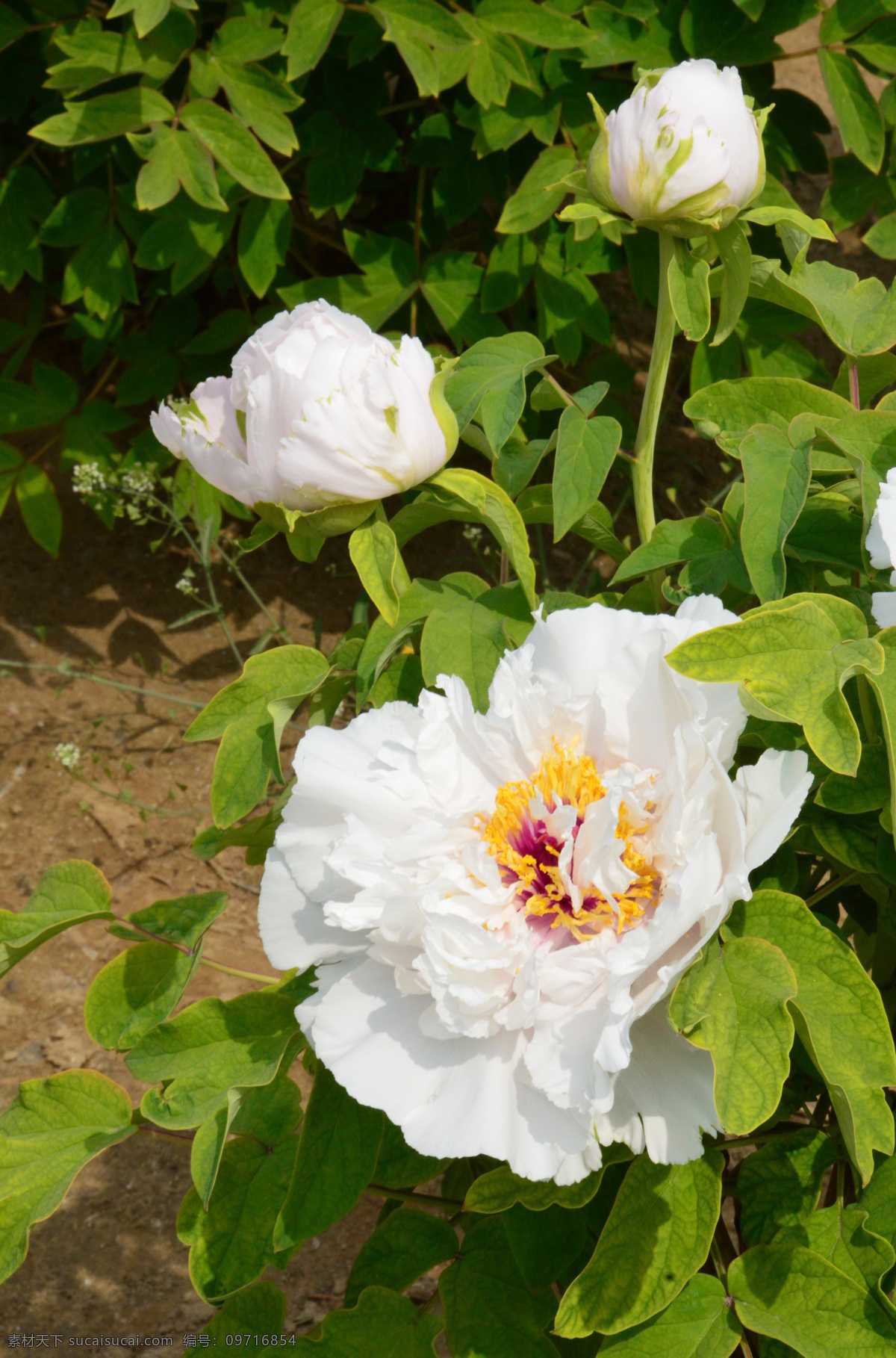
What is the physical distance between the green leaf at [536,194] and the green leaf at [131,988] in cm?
113

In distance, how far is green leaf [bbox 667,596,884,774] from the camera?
605 millimetres

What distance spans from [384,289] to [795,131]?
754mm

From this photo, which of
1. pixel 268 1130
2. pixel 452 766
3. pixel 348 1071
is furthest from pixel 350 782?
pixel 268 1130

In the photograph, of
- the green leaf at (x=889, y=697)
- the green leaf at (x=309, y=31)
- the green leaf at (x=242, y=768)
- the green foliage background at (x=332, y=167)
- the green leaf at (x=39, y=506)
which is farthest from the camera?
the green leaf at (x=39, y=506)

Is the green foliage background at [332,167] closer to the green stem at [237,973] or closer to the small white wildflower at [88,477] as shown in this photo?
the small white wildflower at [88,477]

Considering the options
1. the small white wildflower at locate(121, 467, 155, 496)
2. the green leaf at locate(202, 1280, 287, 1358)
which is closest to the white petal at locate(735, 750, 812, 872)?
the green leaf at locate(202, 1280, 287, 1358)

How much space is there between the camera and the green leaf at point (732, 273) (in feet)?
2.68

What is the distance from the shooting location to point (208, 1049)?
853 mm

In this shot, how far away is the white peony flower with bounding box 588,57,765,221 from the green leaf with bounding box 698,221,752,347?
1.0 inches

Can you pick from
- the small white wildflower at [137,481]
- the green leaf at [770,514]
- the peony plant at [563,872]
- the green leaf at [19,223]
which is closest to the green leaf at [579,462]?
the peony plant at [563,872]

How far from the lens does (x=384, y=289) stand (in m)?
1.96

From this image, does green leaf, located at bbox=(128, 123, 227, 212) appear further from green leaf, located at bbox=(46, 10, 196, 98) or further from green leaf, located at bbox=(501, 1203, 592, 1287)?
green leaf, located at bbox=(501, 1203, 592, 1287)

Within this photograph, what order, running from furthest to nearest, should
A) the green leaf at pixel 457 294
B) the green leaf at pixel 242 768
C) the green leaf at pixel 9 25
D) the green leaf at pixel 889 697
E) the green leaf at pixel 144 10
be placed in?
the green leaf at pixel 457 294 < the green leaf at pixel 9 25 < the green leaf at pixel 144 10 < the green leaf at pixel 242 768 < the green leaf at pixel 889 697

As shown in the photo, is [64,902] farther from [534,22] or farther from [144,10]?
[534,22]
